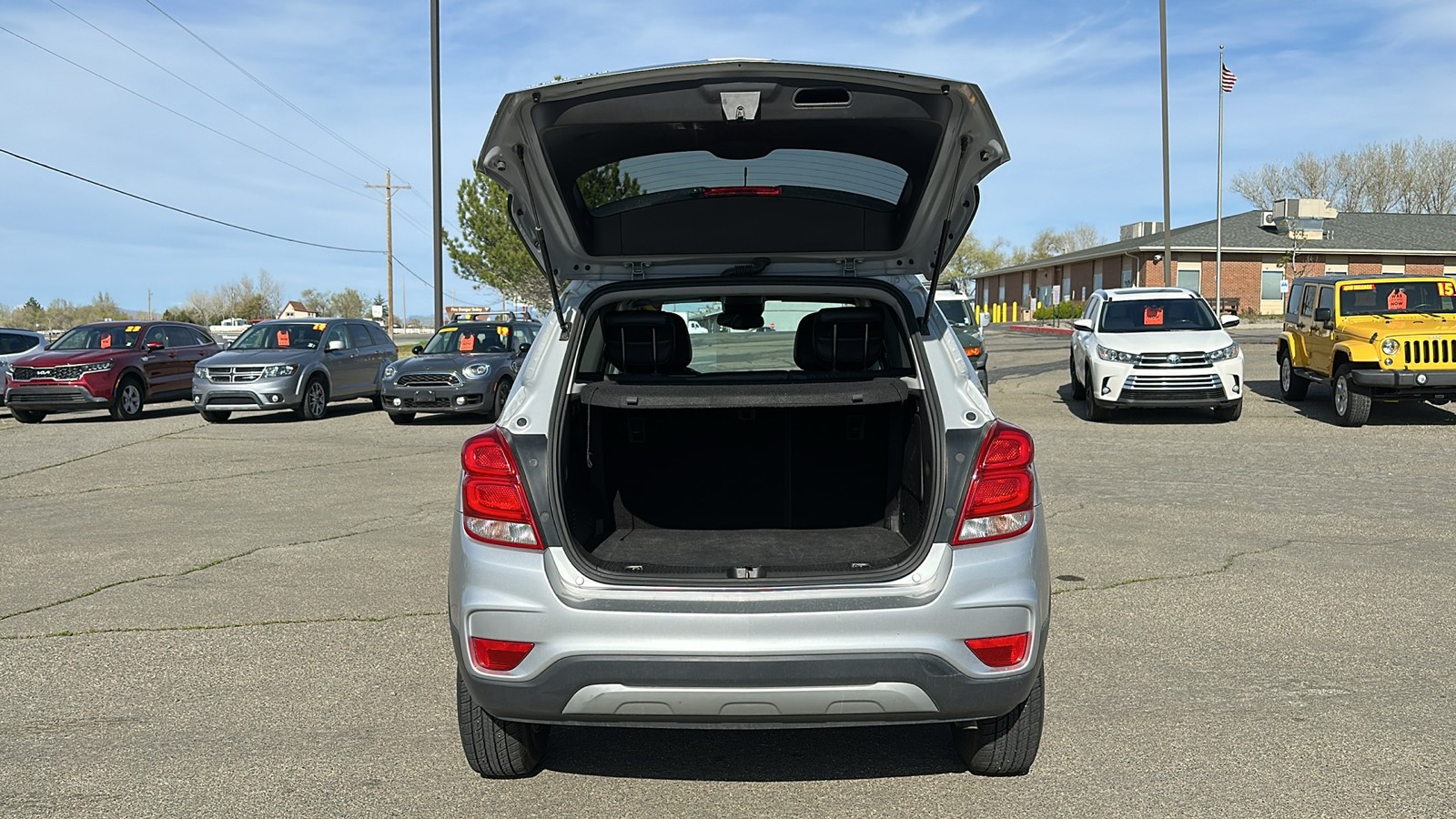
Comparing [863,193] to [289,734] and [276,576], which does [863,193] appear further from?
[276,576]

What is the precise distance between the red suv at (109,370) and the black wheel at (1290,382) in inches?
702

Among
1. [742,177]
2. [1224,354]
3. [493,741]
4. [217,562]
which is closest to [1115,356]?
[1224,354]

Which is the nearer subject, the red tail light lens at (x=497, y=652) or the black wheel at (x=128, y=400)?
the red tail light lens at (x=497, y=652)

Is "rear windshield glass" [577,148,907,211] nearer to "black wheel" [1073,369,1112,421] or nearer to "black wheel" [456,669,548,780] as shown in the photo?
"black wheel" [456,669,548,780]

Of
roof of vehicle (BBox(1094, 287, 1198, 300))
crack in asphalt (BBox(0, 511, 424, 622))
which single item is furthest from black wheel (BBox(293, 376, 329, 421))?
roof of vehicle (BBox(1094, 287, 1198, 300))

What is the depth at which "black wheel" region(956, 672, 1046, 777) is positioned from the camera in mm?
3826

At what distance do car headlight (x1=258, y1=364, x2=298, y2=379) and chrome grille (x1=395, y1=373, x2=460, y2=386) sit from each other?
2.21 m

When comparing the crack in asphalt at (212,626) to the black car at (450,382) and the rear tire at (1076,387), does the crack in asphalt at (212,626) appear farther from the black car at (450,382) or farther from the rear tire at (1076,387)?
the rear tire at (1076,387)

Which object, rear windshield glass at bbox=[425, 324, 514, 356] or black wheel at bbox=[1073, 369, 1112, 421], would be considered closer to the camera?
black wheel at bbox=[1073, 369, 1112, 421]

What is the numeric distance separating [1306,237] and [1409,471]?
42.2 m

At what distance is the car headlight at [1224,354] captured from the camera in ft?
50.5

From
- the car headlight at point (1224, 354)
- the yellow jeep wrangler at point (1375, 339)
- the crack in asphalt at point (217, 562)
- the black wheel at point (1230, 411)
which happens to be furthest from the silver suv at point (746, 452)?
the black wheel at point (1230, 411)

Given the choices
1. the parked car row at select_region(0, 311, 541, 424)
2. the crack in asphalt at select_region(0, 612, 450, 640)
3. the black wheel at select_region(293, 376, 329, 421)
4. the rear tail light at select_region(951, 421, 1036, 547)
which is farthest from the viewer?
the black wheel at select_region(293, 376, 329, 421)

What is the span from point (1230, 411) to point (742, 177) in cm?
1359
